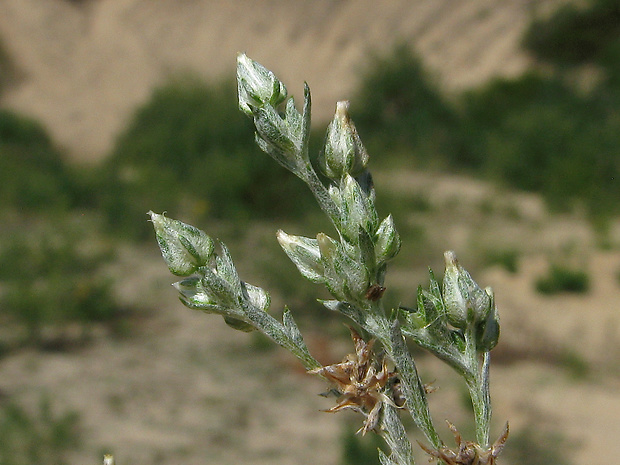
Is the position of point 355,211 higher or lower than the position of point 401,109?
lower

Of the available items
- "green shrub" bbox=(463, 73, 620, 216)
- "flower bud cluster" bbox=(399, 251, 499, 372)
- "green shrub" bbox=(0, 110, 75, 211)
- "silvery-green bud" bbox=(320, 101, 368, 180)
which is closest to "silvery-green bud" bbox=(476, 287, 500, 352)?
"flower bud cluster" bbox=(399, 251, 499, 372)

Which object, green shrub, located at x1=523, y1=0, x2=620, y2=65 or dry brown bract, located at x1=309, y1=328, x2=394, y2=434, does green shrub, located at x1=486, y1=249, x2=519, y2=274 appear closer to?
dry brown bract, located at x1=309, y1=328, x2=394, y2=434

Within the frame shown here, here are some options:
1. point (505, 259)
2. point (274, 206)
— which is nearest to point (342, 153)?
point (505, 259)

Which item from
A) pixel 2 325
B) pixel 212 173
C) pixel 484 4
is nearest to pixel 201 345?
pixel 2 325

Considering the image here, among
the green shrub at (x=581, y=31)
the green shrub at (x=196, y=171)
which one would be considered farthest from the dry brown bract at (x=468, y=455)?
the green shrub at (x=581, y=31)

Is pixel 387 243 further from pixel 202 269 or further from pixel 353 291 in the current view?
pixel 202 269

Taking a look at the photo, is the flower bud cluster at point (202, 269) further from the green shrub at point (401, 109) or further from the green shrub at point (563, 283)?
the green shrub at point (401, 109)

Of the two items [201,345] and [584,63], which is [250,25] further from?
[201,345]
